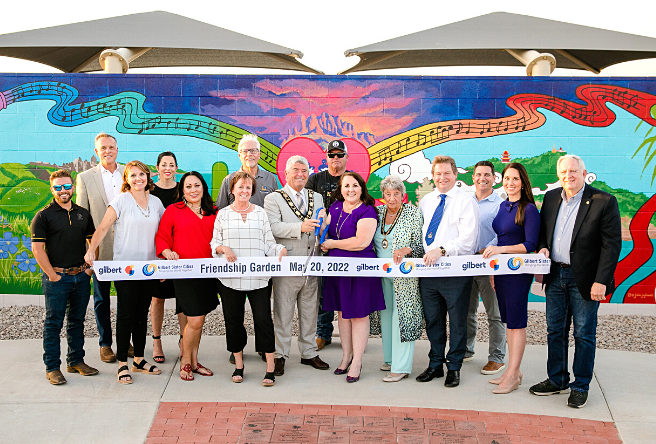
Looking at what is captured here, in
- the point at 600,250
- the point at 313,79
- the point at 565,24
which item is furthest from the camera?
the point at 565,24

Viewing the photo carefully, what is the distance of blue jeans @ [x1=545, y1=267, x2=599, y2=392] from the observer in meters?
4.69

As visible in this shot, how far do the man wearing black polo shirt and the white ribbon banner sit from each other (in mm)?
227

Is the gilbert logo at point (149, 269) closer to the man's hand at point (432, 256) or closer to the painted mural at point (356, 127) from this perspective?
the man's hand at point (432, 256)

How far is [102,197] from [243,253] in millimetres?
1754

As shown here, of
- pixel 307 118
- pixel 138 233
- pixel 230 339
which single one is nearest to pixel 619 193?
pixel 307 118

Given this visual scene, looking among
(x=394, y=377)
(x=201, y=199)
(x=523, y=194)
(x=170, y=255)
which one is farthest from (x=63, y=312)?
(x=523, y=194)

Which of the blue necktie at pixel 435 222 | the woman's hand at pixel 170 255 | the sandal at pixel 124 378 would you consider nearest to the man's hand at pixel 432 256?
the blue necktie at pixel 435 222

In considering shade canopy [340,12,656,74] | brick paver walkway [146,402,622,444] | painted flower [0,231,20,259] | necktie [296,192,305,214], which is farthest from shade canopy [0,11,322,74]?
brick paver walkway [146,402,622,444]

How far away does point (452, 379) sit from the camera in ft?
16.7

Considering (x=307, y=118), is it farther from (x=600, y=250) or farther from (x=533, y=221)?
(x=600, y=250)

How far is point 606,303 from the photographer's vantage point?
26.3ft

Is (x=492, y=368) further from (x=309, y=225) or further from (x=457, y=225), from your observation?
(x=309, y=225)

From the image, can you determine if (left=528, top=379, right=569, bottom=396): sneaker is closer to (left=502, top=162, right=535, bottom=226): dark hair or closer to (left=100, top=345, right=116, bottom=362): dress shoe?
(left=502, top=162, right=535, bottom=226): dark hair

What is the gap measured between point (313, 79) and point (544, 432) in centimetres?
542
